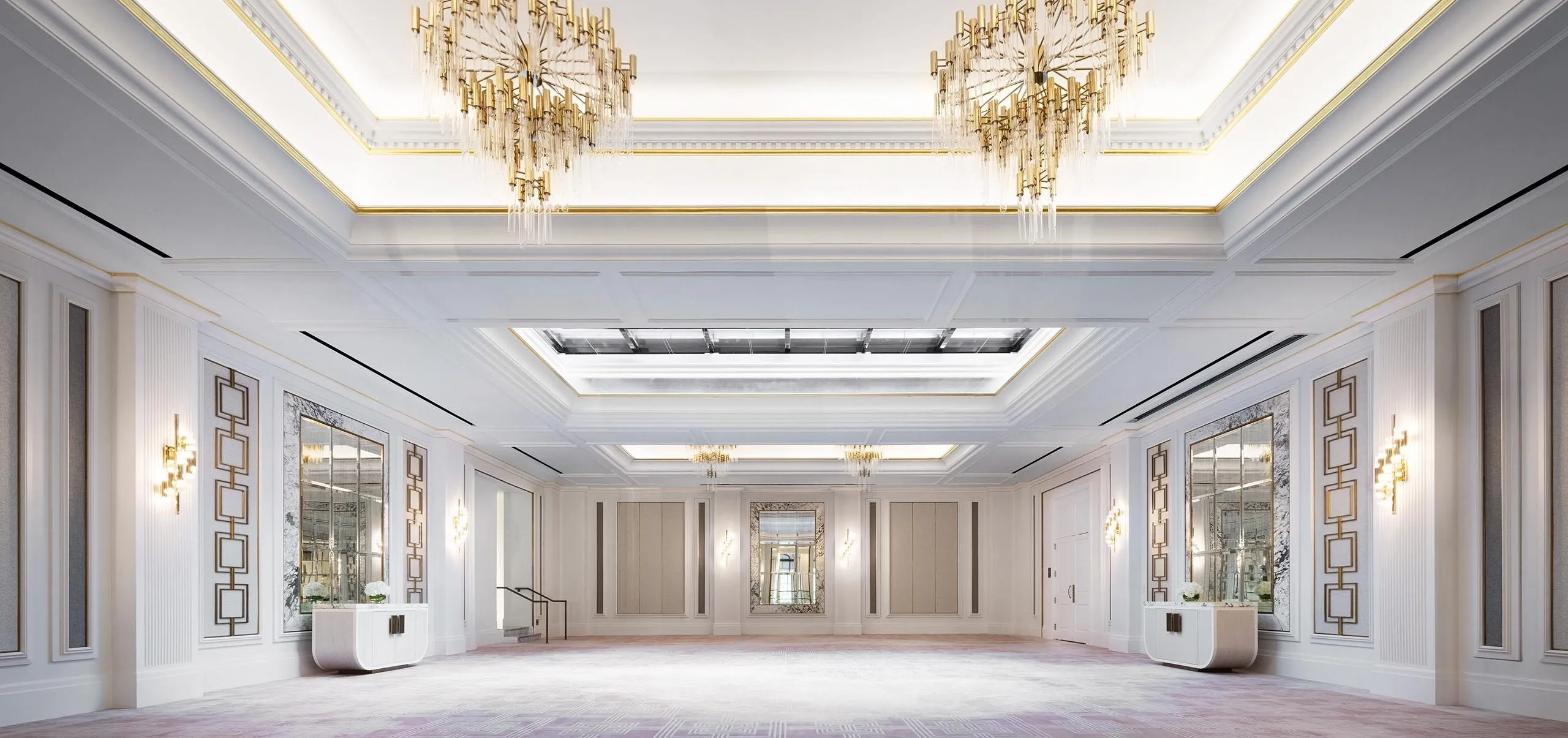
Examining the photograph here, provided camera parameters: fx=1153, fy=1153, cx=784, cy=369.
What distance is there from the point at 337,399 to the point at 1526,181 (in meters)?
10.0

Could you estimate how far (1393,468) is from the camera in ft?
26.8

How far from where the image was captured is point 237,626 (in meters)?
9.39

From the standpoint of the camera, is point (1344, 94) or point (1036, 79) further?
point (1344, 94)

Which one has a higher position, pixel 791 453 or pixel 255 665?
pixel 791 453

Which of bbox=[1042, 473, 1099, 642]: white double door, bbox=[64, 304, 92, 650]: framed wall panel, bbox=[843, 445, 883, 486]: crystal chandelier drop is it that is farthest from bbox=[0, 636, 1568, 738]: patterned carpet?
bbox=[1042, 473, 1099, 642]: white double door

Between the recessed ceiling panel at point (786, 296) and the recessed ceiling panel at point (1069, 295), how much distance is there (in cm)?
34

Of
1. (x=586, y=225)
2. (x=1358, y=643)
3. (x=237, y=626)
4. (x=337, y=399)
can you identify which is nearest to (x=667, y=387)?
(x=337, y=399)

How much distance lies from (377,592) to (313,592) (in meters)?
0.67

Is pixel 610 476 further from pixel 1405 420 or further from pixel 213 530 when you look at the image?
pixel 1405 420

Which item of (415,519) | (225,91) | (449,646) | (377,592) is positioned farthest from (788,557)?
(225,91)

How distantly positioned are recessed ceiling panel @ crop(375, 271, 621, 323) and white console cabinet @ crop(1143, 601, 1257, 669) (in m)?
6.08

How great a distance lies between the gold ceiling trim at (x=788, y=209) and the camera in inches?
269

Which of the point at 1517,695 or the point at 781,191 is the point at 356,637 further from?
the point at 1517,695

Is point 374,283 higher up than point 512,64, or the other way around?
point 512,64
